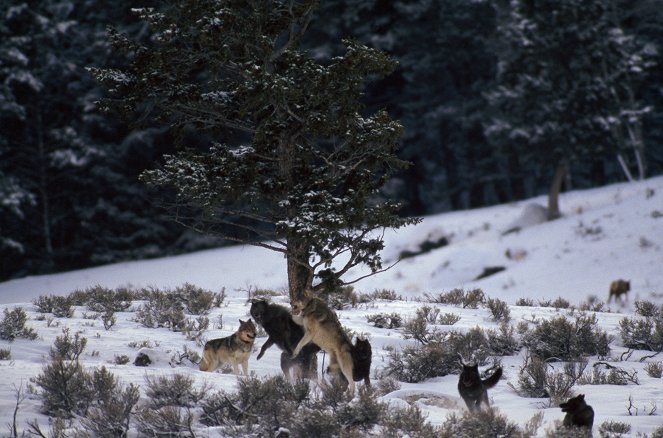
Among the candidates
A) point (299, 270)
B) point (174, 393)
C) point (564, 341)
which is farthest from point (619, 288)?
point (174, 393)

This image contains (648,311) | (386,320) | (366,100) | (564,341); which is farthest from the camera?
(366,100)

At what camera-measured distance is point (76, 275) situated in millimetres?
27719

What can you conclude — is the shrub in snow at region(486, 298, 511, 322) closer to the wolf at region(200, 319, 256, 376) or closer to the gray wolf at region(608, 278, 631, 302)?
the wolf at region(200, 319, 256, 376)

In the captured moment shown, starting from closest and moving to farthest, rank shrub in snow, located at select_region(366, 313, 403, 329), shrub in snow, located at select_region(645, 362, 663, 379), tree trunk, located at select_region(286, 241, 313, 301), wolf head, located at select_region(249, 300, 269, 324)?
wolf head, located at select_region(249, 300, 269, 324), shrub in snow, located at select_region(645, 362, 663, 379), tree trunk, located at select_region(286, 241, 313, 301), shrub in snow, located at select_region(366, 313, 403, 329)

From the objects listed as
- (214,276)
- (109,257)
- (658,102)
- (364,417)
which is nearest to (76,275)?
(109,257)

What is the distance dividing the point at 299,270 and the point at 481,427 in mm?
3934

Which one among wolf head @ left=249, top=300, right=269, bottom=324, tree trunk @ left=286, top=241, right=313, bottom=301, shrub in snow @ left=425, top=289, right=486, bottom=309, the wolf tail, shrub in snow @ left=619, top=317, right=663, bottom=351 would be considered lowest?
shrub in snow @ left=619, top=317, right=663, bottom=351

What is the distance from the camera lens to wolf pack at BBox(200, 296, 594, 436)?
6.66 metres

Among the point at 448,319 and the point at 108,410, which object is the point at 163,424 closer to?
the point at 108,410

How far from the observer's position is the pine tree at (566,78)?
26672 millimetres

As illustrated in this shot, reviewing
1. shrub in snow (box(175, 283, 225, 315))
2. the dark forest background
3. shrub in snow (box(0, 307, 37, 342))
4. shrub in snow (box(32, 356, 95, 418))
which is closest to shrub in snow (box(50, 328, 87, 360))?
shrub in snow (box(0, 307, 37, 342))

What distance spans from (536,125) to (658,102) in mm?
14633

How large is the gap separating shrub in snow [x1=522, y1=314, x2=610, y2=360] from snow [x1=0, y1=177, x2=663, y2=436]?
10.0 inches

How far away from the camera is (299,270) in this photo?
9.29 metres
